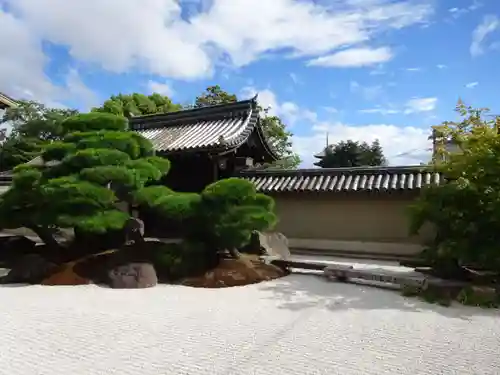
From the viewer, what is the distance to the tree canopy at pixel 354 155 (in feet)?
92.4

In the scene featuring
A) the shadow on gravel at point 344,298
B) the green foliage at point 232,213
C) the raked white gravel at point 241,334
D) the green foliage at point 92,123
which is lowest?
the raked white gravel at point 241,334

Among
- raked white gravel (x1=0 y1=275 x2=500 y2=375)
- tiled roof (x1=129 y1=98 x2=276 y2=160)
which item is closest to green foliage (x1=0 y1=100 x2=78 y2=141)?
tiled roof (x1=129 y1=98 x2=276 y2=160)

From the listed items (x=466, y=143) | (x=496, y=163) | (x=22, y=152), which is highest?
(x=22, y=152)

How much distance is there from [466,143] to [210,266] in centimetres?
Answer: 538

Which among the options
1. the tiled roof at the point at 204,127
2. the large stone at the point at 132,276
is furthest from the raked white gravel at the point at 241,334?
the tiled roof at the point at 204,127

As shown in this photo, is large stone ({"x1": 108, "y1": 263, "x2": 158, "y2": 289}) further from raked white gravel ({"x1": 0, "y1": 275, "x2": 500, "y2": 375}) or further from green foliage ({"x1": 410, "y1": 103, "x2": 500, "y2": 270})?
green foliage ({"x1": 410, "y1": 103, "x2": 500, "y2": 270})

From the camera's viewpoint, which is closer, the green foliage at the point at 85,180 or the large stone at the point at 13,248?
the green foliage at the point at 85,180

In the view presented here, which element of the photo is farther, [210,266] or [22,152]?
[22,152]

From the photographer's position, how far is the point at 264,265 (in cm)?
848

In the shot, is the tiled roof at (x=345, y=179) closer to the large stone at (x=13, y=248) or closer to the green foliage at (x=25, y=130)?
the large stone at (x=13, y=248)

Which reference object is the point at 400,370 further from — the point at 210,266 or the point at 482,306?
the point at 210,266

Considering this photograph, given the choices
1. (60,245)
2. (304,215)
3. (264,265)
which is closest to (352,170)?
(304,215)

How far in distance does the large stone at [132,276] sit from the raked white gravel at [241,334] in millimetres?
396

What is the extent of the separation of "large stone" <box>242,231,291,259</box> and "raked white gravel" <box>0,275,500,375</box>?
277 cm
